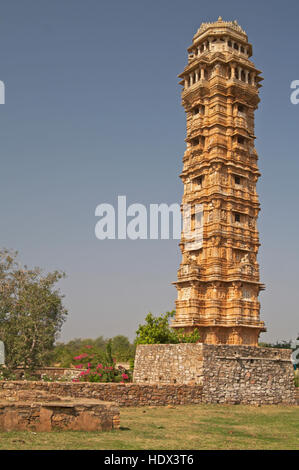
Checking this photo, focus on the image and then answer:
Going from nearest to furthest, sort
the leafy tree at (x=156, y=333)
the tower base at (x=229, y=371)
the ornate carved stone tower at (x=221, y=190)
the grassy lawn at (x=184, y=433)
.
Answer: the grassy lawn at (x=184, y=433) < the tower base at (x=229, y=371) < the leafy tree at (x=156, y=333) < the ornate carved stone tower at (x=221, y=190)

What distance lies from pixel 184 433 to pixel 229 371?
8055 mm

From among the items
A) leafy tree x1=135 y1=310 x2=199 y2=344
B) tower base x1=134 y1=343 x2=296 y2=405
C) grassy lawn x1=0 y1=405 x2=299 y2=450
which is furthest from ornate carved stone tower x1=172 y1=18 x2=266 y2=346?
grassy lawn x1=0 y1=405 x2=299 y2=450

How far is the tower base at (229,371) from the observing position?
18859 millimetres

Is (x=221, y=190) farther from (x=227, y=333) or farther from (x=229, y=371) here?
(x=229, y=371)

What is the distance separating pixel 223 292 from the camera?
37562 mm

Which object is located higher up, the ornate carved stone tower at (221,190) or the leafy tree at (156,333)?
the ornate carved stone tower at (221,190)

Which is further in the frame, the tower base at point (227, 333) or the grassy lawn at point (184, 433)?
the tower base at point (227, 333)

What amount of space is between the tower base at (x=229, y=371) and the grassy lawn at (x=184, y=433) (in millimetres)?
1456

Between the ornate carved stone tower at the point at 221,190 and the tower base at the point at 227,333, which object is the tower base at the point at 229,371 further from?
the ornate carved stone tower at the point at 221,190

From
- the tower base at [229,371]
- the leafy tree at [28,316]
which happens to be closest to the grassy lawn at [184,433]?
the tower base at [229,371]

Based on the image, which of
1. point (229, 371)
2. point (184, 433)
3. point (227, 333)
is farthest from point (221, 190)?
point (184, 433)

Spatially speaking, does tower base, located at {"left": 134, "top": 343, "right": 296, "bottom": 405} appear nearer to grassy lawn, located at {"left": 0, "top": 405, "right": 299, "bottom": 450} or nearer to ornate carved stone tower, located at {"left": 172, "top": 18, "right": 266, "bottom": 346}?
grassy lawn, located at {"left": 0, "top": 405, "right": 299, "bottom": 450}
